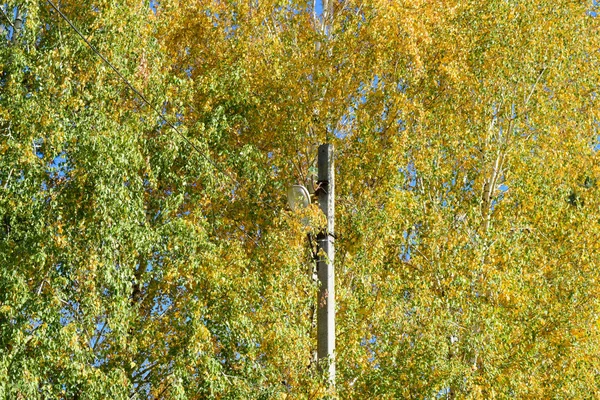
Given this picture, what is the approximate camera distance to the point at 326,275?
10258mm

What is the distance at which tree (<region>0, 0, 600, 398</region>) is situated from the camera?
12102 millimetres

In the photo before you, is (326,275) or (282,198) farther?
(282,198)

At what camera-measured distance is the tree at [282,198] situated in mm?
12102

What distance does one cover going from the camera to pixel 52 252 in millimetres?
12008

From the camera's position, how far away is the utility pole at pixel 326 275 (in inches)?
392

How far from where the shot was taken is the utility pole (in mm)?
9969

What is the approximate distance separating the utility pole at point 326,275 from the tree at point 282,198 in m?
0.43

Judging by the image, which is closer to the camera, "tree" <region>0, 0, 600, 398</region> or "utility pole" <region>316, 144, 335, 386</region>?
"utility pole" <region>316, 144, 335, 386</region>

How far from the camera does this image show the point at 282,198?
607 inches

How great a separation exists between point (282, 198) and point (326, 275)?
17.3 ft

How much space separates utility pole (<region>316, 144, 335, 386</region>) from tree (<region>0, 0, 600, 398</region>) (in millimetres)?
427

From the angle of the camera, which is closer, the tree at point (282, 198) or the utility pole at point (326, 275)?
the utility pole at point (326, 275)

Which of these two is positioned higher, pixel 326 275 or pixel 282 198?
pixel 282 198

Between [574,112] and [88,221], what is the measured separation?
8530mm
